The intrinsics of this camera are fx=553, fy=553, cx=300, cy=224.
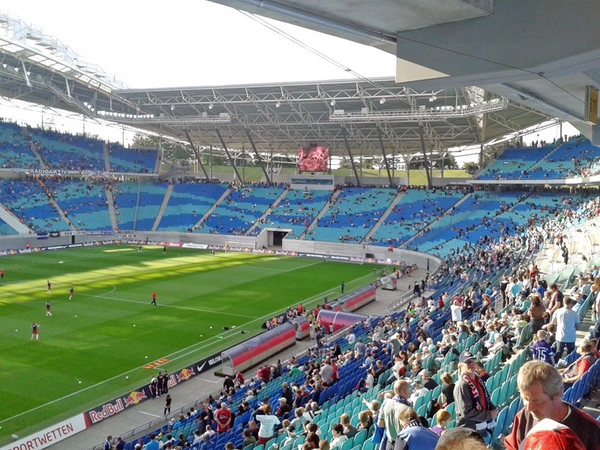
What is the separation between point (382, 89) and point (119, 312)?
25046 mm

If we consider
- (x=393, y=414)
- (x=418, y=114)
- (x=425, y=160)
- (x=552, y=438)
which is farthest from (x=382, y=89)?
(x=552, y=438)

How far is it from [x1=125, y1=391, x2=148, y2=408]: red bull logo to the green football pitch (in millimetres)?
1034

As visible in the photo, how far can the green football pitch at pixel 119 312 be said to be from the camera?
64.1ft

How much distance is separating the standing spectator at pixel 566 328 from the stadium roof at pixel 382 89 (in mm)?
3324

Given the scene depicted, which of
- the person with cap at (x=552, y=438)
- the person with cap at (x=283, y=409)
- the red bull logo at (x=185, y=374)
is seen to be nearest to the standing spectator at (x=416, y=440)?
the person with cap at (x=552, y=438)

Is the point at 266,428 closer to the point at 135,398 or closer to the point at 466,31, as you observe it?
the point at 466,31

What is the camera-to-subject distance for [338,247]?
55.7 metres

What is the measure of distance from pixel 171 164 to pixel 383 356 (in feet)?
217

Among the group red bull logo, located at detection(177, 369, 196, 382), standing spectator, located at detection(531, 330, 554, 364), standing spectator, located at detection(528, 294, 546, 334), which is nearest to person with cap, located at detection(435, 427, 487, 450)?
standing spectator, located at detection(531, 330, 554, 364)

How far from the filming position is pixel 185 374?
20.7m

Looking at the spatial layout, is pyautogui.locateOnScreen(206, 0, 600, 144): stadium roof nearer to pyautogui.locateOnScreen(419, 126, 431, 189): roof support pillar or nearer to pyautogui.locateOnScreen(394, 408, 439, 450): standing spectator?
pyautogui.locateOnScreen(394, 408, 439, 450): standing spectator

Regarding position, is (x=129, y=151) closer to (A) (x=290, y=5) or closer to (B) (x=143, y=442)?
(B) (x=143, y=442)

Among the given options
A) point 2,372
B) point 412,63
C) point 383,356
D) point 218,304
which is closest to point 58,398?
point 2,372

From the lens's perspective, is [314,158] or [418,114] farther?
[314,158]
